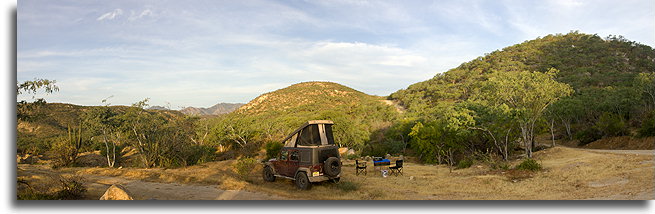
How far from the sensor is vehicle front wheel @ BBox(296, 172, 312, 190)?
9.30m

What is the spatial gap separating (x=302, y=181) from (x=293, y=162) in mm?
765

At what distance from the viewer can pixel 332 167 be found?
30.8 feet

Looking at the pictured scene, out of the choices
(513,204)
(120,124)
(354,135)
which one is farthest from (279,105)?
(513,204)

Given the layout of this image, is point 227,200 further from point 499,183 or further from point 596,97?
point 596,97

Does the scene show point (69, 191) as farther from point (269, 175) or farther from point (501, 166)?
point (501, 166)

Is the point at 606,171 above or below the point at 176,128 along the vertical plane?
below

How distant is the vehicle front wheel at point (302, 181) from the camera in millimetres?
9297

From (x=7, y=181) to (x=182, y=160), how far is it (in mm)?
9374

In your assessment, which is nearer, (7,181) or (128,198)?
(128,198)

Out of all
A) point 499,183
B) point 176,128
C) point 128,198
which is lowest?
point 499,183

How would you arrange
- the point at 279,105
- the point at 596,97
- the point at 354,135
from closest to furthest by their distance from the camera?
the point at 354,135
the point at 596,97
the point at 279,105

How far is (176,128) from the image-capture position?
58.0 feet

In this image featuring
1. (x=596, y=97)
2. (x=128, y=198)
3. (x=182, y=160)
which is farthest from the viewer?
(x=596, y=97)

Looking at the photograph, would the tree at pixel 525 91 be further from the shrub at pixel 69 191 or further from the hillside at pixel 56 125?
the hillside at pixel 56 125
